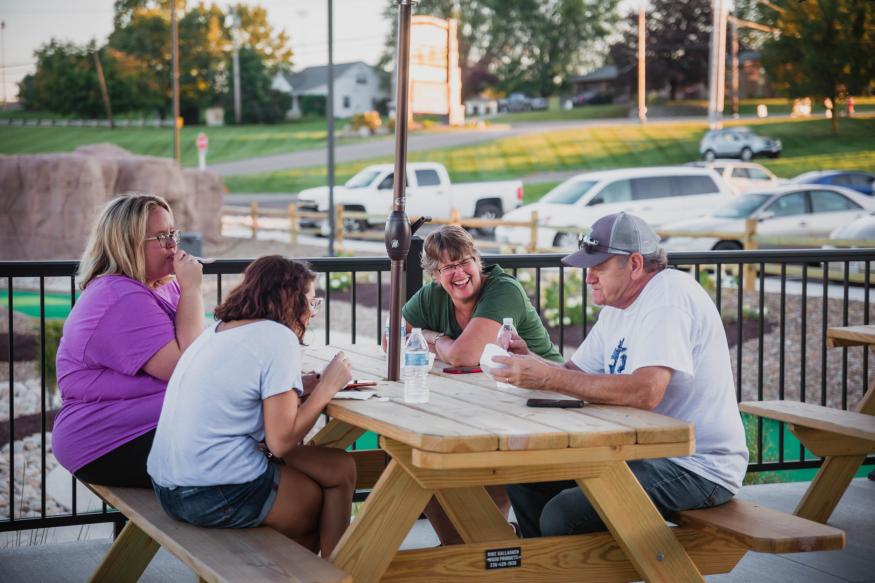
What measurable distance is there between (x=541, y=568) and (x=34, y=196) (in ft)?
76.9

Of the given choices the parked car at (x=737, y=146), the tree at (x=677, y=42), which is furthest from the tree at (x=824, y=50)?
the tree at (x=677, y=42)

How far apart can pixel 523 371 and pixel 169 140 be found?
2314 inches

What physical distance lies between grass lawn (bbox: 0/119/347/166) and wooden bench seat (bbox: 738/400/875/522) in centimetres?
5382

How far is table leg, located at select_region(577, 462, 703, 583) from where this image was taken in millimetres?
2738

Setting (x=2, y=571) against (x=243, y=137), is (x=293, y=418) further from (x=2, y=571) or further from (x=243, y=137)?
(x=243, y=137)

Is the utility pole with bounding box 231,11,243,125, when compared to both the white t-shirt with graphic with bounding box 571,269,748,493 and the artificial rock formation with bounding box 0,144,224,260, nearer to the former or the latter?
the artificial rock formation with bounding box 0,144,224,260

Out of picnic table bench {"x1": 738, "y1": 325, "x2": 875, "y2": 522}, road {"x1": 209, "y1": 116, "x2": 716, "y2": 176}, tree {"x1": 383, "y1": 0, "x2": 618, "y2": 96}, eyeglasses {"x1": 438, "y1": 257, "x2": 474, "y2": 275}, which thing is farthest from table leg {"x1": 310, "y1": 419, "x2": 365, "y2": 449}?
tree {"x1": 383, "y1": 0, "x2": 618, "y2": 96}

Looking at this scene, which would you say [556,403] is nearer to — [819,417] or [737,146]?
[819,417]

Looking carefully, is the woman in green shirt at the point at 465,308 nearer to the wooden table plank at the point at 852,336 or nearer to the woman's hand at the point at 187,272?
the woman's hand at the point at 187,272

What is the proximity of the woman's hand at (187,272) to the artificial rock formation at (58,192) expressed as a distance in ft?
69.1

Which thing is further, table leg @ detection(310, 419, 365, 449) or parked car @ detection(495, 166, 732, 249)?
parked car @ detection(495, 166, 732, 249)

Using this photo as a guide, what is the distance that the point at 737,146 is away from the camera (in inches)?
1658

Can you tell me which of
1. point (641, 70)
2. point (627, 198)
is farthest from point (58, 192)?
point (641, 70)

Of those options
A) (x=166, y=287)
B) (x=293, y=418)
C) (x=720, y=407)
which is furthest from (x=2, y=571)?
(x=720, y=407)
